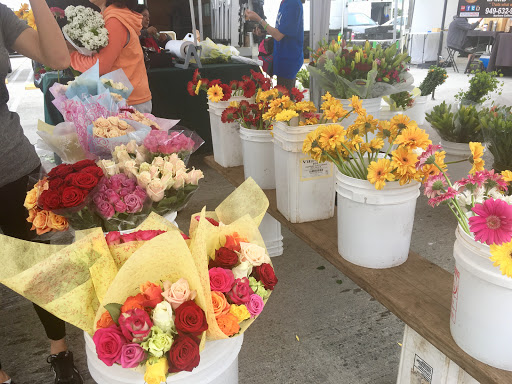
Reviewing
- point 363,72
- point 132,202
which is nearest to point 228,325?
point 132,202

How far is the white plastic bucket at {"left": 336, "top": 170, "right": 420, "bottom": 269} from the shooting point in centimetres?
127

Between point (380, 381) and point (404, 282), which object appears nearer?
point (404, 282)

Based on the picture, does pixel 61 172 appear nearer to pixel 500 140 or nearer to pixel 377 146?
pixel 377 146

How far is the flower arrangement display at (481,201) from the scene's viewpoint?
0.80 metres

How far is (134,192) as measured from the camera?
1240mm

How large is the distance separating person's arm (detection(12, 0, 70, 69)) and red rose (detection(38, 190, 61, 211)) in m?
0.72

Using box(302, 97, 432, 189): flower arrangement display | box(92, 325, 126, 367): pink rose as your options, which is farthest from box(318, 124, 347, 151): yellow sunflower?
box(92, 325, 126, 367): pink rose

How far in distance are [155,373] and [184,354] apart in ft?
0.21

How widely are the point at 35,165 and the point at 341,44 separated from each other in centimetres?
191

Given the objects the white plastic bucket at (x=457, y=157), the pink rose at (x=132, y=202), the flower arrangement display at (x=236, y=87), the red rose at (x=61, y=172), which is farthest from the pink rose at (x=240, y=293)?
the white plastic bucket at (x=457, y=157)

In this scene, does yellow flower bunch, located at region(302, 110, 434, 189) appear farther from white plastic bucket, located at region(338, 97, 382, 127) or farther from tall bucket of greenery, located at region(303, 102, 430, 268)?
white plastic bucket, located at region(338, 97, 382, 127)

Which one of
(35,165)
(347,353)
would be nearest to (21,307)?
(35,165)

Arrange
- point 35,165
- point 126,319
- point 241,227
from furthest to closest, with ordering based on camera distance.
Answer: point 35,165 → point 241,227 → point 126,319

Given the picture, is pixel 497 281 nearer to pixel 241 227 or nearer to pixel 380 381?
pixel 241 227
